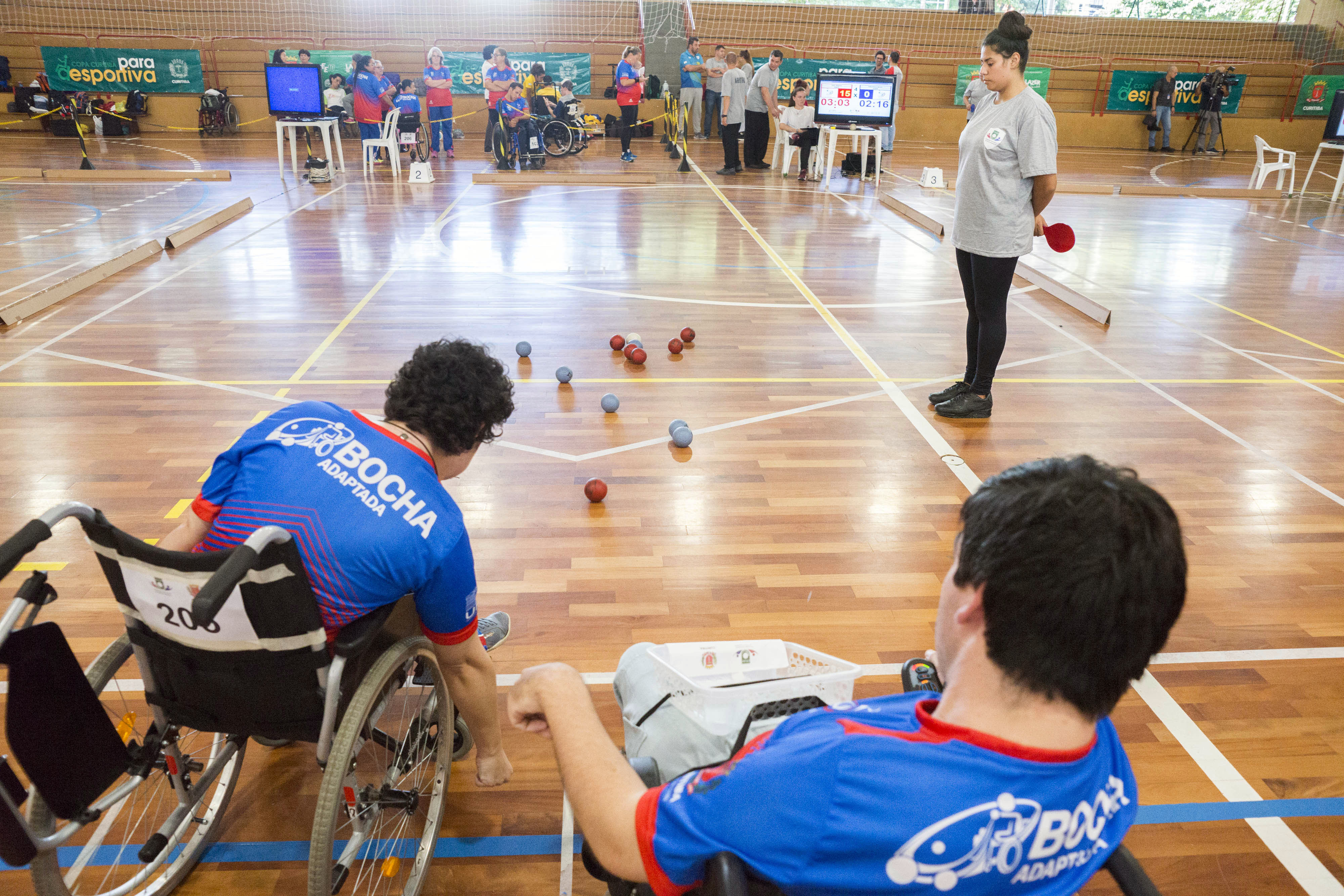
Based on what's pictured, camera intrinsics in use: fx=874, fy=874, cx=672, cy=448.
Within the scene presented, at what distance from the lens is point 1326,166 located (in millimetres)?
16844

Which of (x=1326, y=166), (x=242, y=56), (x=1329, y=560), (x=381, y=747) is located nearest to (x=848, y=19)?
(x=1326, y=166)

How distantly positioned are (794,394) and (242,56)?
18.4 m

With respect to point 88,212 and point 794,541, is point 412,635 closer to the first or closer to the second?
point 794,541

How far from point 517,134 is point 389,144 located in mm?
1972

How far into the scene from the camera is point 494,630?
2.79m

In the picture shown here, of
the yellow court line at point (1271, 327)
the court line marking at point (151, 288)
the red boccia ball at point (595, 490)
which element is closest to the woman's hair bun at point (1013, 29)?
the yellow court line at point (1271, 327)

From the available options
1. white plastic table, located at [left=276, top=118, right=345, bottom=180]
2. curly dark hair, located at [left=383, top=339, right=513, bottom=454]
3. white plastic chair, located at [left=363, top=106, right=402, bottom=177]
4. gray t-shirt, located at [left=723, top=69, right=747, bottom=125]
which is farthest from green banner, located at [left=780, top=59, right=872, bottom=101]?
curly dark hair, located at [left=383, top=339, right=513, bottom=454]

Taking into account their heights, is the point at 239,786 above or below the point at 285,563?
below

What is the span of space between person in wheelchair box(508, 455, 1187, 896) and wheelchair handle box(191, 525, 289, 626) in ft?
2.51

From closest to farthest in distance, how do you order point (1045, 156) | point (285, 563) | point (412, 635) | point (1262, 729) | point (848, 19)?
point (285, 563) < point (412, 635) < point (1262, 729) < point (1045, 156) < point (848, 19)

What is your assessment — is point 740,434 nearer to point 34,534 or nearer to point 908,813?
point 34,534

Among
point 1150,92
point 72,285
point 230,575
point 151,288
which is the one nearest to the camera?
point 230,575

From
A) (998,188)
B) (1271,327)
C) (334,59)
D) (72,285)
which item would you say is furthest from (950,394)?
(334,59)

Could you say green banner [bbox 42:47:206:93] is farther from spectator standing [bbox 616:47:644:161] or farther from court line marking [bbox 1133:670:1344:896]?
court line marking [bbox 1133:670:1344:896]
